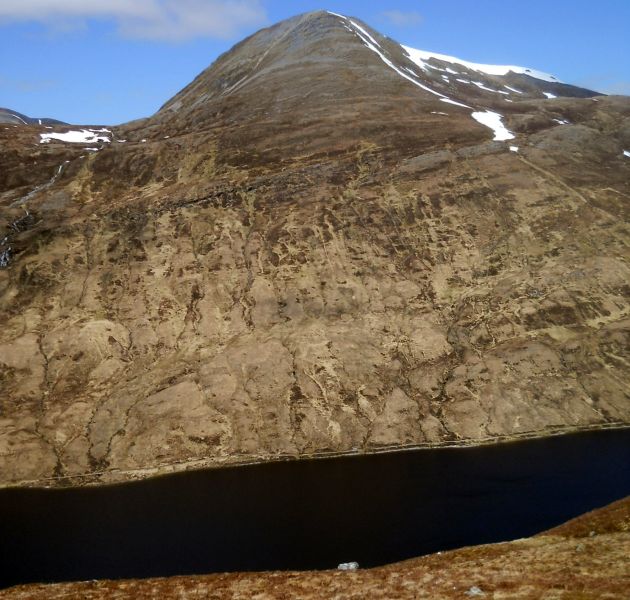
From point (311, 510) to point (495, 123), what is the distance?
10292 cm

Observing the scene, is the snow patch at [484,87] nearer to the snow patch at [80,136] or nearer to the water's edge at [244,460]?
the snow patch at [80,136]

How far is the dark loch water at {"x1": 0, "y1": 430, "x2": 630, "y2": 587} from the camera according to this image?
4822 cm

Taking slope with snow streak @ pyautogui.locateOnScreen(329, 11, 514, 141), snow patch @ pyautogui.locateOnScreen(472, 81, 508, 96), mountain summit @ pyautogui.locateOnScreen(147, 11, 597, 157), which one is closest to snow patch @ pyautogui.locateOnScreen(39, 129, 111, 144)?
mountain summit @ pyautogui.locateOnScreen(147, 11, 597, 157)

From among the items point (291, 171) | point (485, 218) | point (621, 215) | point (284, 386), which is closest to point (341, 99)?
point (291, 171)

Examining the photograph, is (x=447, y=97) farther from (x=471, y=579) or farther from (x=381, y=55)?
(x=471, y=579)

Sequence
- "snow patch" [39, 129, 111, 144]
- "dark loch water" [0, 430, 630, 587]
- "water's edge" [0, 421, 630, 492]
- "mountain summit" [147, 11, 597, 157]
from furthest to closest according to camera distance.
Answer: "snow patch" [39, 129, 111, 144] → "mountain summit" [147, 11, 597, 157] → "water's edge" [0, 421, 630, 492] → "dark loch water" [0, 430, 630, 587]

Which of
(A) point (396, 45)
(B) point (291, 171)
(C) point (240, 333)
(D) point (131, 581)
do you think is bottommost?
(D) point (131, 581)

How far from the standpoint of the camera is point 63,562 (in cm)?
4994

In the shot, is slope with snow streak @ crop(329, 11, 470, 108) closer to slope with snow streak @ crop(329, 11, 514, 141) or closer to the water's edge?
slope with snow streak @ crop(329, 11, 514, 141)

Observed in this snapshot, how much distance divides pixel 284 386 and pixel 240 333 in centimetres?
1292

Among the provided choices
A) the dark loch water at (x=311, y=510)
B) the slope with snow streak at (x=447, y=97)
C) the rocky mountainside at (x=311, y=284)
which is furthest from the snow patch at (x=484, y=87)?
the dark loch water at (x=311, y=510)

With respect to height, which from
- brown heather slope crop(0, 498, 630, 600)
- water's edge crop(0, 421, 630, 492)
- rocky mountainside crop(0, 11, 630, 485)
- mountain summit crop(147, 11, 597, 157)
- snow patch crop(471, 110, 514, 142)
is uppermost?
mountain summit crop(147, 11, 597, 157)

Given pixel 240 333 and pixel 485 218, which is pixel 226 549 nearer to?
pixel 240 333

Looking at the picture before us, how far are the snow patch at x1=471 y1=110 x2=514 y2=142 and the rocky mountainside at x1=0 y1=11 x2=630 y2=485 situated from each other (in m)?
0.86
